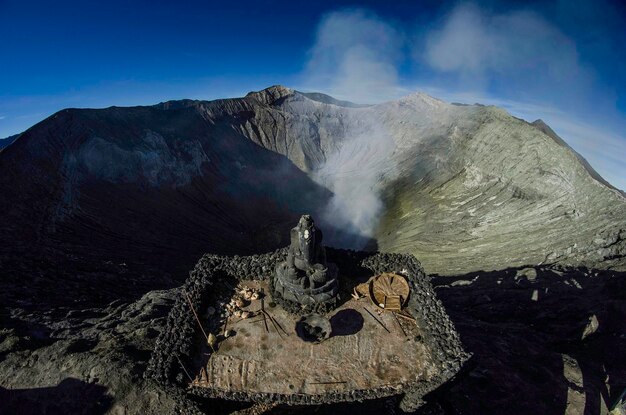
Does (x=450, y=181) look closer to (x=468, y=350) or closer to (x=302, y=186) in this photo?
(x=302, y=186)

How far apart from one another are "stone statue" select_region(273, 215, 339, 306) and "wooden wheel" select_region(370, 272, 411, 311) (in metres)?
1.55

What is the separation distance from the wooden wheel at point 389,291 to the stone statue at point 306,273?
1.55 metres

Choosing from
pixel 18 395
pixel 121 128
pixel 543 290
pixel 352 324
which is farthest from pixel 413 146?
pixel 18 395

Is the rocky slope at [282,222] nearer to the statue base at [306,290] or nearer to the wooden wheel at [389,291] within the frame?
the wooden wheel at [389,291]

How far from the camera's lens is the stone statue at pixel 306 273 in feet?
42.3

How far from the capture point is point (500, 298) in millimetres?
21672

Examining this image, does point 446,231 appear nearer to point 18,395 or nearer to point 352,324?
point 352,324

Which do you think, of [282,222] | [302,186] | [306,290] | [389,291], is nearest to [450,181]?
[282,222]

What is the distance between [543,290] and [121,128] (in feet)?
170

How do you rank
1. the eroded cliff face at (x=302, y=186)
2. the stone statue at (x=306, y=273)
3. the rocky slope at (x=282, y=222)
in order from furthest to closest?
the eroded cliff face at (x=302, y=186) → the rocky slope at (x=282, y=222) → the stone statue at (x=306, y=273)

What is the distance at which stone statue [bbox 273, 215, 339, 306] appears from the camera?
12.9 metres

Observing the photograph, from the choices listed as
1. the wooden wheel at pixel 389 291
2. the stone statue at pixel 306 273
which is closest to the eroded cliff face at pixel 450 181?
the wooden wheel at pixel 389 291

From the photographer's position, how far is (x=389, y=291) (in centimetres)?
1323

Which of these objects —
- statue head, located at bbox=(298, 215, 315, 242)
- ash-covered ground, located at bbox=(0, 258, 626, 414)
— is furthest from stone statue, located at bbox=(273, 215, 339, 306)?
ash-covered ground, located at bbox=(0, 258, 626, 414)
